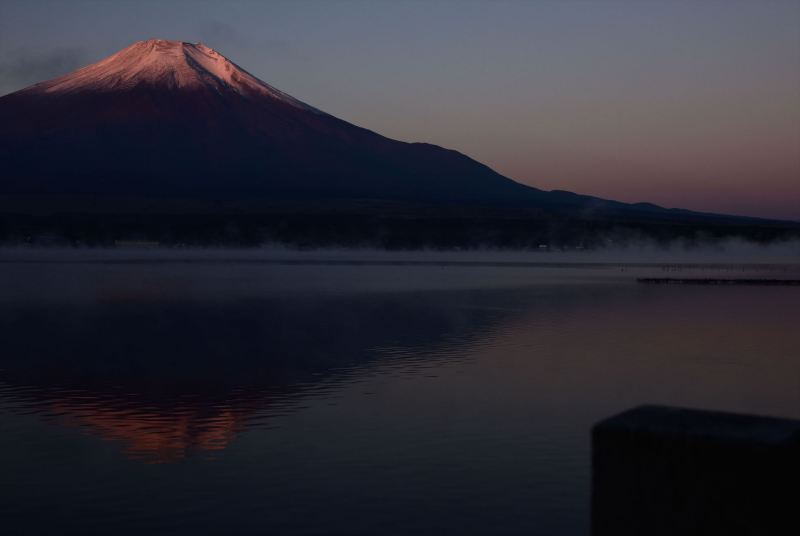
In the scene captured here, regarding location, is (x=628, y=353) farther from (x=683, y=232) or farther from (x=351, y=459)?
(x=683, y=232)

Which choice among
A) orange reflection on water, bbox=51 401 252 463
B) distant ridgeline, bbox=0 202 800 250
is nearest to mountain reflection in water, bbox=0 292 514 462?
orange reflection on water, bbox=51 401 252 463

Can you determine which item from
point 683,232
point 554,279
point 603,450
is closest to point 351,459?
point 603,450

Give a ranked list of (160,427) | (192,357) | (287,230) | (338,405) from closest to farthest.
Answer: (160,427) < (338,405) < (192,357) < (287,230)

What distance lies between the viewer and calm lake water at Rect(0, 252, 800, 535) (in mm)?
11414

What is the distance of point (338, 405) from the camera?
1859cm

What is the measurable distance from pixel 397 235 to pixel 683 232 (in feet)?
193

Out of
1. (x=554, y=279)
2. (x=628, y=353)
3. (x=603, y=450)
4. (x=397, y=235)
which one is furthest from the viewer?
(x=397, y=235)

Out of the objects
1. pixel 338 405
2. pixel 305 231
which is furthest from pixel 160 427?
pixel 305 231

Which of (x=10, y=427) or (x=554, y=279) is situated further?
(x=554, y=279)

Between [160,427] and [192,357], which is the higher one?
[160,427]

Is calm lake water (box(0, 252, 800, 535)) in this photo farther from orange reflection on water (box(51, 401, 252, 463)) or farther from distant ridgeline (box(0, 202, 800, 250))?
distant ridgeline (box(0, 202, 800, 250))

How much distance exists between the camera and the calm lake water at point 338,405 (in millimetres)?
11414

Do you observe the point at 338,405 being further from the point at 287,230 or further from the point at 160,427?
the point at 287,230

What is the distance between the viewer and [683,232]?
19888cm
